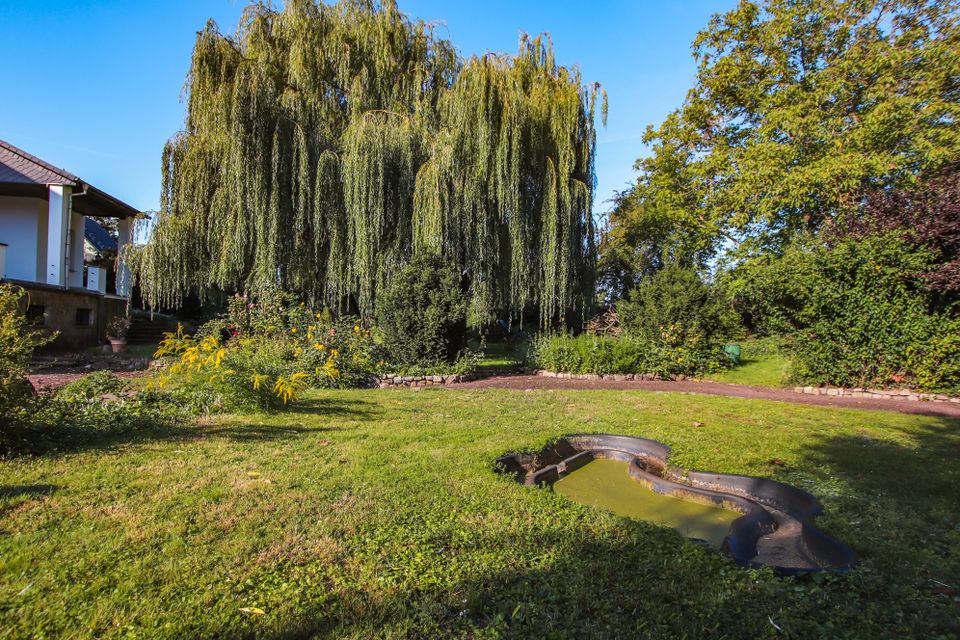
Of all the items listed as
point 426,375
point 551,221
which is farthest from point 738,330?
point 426,375

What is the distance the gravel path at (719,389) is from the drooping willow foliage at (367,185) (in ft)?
6.17

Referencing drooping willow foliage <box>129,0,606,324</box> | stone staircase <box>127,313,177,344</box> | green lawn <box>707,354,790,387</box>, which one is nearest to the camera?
drooping willow foliage <box>129,0,606,324</box>

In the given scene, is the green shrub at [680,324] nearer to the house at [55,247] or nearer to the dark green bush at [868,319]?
the dark green bush at [868,319]

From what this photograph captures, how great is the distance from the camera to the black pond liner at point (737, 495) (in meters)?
2.57

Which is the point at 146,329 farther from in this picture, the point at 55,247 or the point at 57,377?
the point at 57,377

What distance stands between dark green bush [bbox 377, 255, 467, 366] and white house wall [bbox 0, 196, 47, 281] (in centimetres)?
1247

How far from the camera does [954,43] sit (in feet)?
44.5

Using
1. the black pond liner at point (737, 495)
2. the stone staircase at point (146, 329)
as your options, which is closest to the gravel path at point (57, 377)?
the stone staircase at point (146, 329)

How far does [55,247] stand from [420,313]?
37.1 ft

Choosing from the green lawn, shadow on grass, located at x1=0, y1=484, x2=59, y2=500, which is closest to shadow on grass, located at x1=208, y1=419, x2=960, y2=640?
shadow on grass, located at x1=0, y1=484, x2=59, y2=500

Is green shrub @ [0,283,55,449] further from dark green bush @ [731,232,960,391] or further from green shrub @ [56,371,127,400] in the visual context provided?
dark green bush @ [731,232,960,391]

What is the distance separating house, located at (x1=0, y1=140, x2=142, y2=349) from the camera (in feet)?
43.6

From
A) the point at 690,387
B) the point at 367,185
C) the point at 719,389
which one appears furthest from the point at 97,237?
the point at 719,389

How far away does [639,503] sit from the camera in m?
3.55
